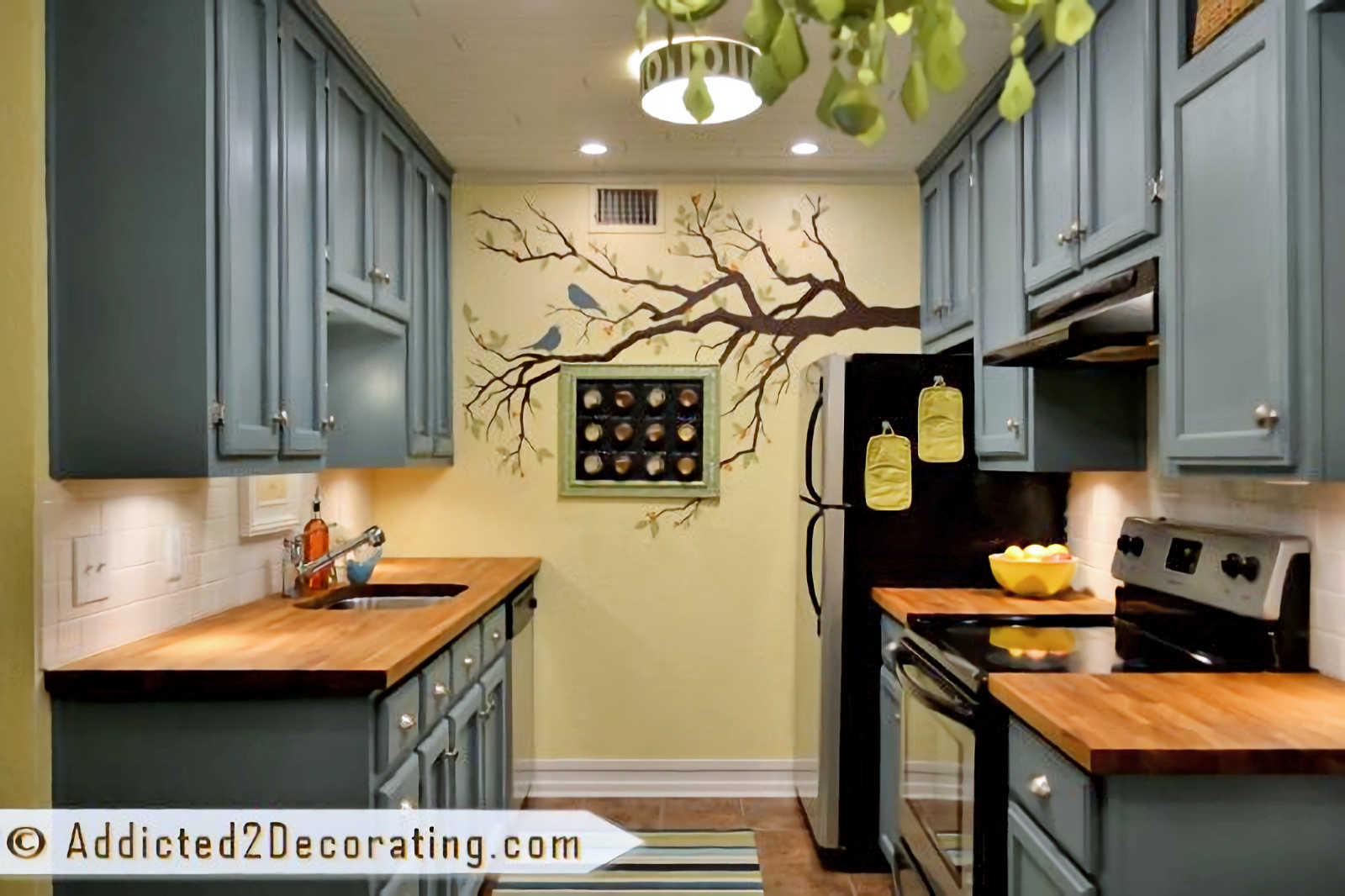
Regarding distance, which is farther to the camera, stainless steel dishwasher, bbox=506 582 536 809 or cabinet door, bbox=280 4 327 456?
stainless steel dishwasher, bbox=506 582 536 809

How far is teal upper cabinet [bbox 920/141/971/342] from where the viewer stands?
10.5ft

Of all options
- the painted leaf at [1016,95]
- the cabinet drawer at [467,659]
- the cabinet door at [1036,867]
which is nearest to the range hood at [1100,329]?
the cabinet door at [1036,867]

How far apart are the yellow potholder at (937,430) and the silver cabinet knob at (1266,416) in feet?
4.62

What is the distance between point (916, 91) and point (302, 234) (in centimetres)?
188

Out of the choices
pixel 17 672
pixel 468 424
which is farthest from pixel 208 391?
pixel 468 424

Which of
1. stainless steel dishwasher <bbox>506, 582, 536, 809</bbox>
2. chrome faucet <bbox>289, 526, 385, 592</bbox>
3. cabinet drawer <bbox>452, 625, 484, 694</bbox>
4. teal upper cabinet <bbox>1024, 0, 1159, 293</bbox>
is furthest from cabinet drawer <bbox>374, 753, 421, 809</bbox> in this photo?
teal upper cabinet <bbox>1024, 0, 1159, 293</bbox>

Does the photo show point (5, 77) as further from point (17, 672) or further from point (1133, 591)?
point (1133, 591)

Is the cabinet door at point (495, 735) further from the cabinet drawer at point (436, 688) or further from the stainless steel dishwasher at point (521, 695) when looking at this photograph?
the cabinet drawer at point (436, 688)

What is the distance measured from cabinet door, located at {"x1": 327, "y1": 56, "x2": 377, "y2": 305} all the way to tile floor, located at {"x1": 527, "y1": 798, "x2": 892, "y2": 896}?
214cm

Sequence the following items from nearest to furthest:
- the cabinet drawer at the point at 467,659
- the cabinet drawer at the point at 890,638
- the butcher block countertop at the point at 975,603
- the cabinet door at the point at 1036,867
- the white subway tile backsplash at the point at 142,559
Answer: the cabinet door at the point at 1036,867
the white subway tile backsplash at the point at 142,559
the cabinet drawer at the point at 467,659
the butcher block countertop at the point at 975,603
the cabinet drawer at the point at 890,638

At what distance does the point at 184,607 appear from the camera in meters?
2.32

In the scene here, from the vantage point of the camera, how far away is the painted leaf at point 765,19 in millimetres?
759

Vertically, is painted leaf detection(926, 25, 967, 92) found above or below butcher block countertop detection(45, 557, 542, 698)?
above

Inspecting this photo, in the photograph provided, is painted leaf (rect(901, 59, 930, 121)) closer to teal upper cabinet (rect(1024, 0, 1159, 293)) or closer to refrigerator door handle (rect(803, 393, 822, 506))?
teal upper cabinet (rect(1024, 0, 1159, 293))
